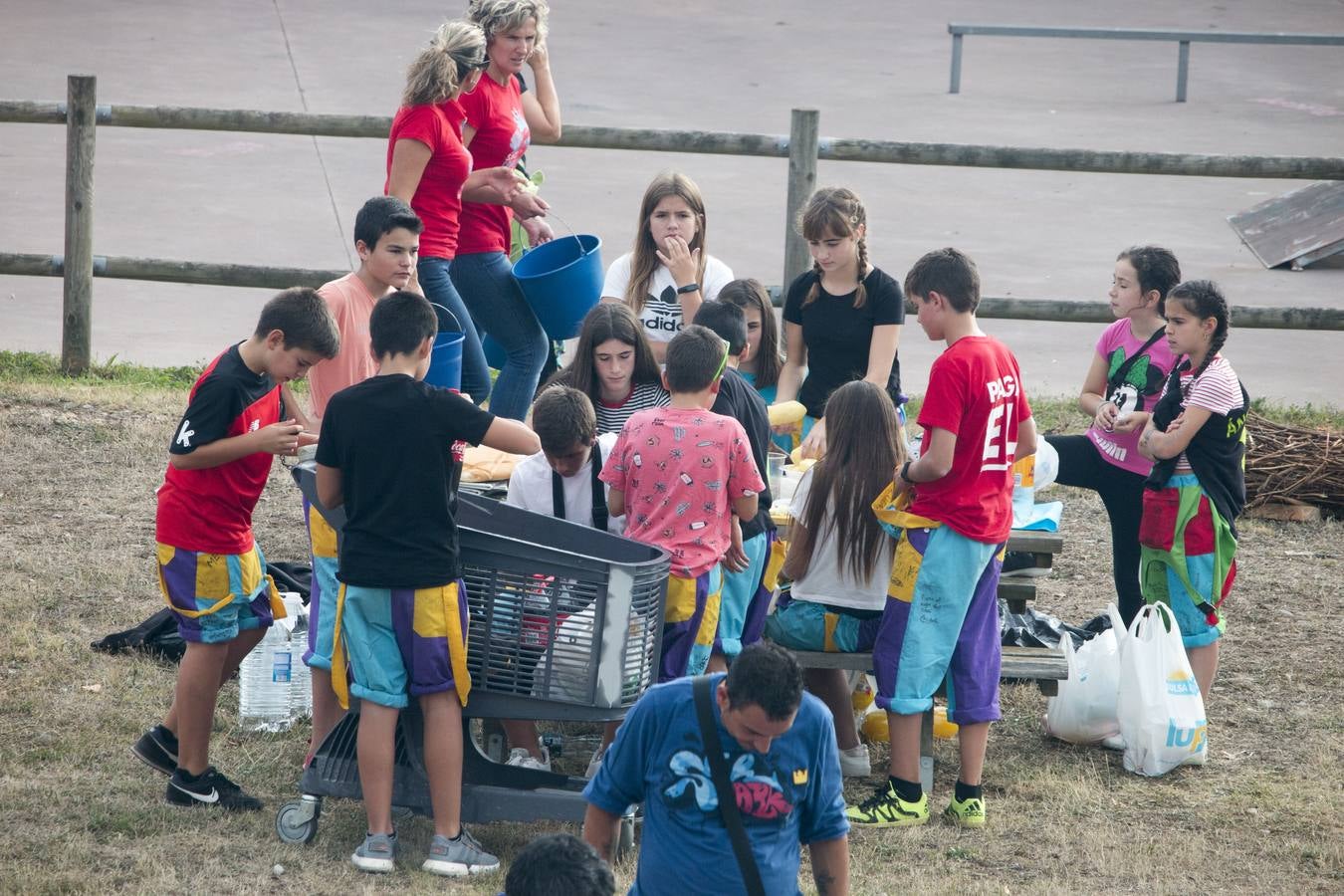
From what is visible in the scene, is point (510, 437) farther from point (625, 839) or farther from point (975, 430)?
point (975, 430)

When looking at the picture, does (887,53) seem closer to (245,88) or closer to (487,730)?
(245,88)

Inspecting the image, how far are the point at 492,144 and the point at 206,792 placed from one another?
301 centimetres

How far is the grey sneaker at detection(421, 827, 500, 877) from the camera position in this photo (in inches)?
163

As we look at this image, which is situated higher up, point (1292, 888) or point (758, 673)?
point (758, 673)

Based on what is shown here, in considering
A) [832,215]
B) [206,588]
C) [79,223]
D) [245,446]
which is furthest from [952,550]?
[79,223]

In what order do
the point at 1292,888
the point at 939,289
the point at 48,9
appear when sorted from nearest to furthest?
1. the point at 1292,888
2. the point at 939,289
3. the point at 48,9

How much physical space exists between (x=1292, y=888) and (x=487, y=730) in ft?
7.72

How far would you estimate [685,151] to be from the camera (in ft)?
27.5

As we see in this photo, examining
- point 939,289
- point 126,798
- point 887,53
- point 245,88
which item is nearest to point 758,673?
point 939,289

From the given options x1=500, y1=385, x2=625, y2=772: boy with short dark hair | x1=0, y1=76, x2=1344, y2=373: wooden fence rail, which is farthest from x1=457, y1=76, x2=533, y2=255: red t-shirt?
x1=500, y1=385, x2=625, y2=772: boy with short dark hair

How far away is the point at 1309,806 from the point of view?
4754 mm

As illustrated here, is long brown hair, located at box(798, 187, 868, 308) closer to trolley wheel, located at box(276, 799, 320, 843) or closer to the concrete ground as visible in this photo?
trolley wheel, located at box(276, 799, 320, 843)

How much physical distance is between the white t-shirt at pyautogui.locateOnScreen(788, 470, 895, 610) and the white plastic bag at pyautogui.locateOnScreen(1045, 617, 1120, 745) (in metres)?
0.85

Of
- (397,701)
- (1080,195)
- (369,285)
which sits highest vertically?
(1080,195)
